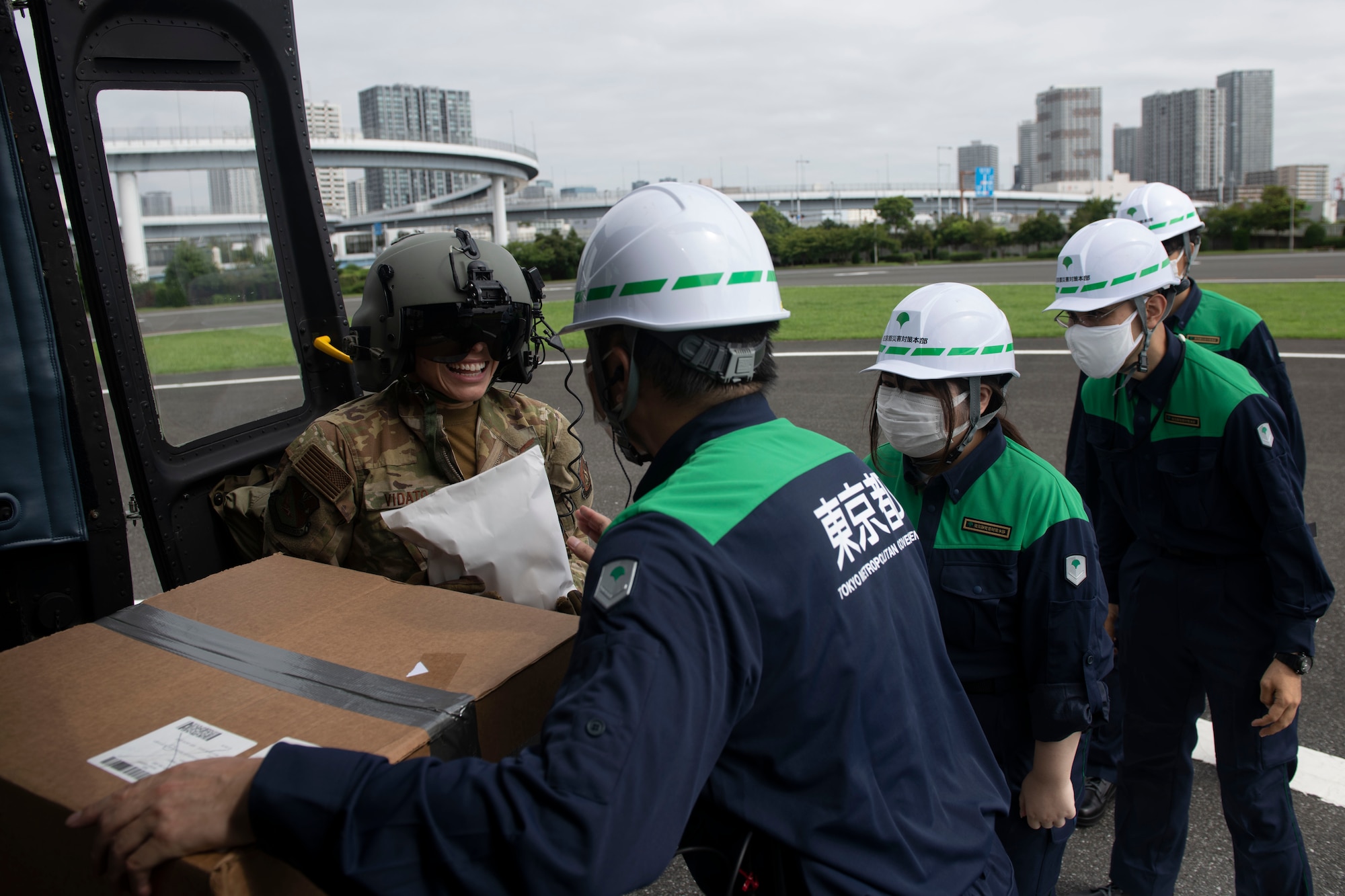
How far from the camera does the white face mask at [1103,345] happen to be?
10.5ft

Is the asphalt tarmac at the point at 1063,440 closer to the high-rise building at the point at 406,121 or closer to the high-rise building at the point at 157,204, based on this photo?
the high-rise building at the point at 157,204

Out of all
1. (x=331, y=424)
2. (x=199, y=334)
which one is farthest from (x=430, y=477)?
(x=199, y=334)

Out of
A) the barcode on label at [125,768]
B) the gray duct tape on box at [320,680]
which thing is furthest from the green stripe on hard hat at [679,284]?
the barcode on label at [125,768]

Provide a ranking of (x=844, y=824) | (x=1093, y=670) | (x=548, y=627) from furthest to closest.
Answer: (x=1093, y=670) → (x=548, y=627) → (x=844, y=824)

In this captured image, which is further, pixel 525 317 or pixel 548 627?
pixel 525 317

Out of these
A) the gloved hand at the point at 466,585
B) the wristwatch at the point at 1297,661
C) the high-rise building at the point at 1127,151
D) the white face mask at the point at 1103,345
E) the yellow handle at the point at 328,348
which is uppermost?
the high-rise building at the point at 1127,151

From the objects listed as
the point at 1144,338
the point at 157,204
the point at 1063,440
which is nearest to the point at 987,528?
the point at 1144,338

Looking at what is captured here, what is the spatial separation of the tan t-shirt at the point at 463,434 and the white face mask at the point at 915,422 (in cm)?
122

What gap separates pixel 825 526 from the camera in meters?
1.34

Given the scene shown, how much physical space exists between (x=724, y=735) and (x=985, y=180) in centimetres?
7228

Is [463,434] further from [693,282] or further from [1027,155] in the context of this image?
[1027,155]

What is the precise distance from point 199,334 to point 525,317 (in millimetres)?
1652

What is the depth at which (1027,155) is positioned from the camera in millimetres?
192000

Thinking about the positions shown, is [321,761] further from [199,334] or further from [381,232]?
[381,232]
